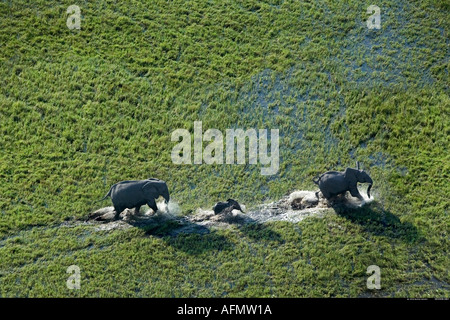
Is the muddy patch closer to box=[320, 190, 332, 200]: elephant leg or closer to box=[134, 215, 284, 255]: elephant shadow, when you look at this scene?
box=[134, 215, 284, 255]: elephant shadow

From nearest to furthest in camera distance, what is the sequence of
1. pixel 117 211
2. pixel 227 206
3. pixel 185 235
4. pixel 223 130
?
1. pixel 185 235
2. pixel 117 211
3. pixel 227 206
4. pixel 223 130

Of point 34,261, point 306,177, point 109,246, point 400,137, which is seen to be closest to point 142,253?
point 109,246

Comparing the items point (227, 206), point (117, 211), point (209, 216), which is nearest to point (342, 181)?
point (227, 206)

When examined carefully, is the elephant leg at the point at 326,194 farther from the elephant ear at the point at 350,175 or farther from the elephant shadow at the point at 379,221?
the elephant ear at the point at 350,175

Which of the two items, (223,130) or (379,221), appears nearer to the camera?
(379,221)

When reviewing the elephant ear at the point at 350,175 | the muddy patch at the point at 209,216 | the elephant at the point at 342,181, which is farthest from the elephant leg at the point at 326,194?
the elephant ear at the point at 350,175

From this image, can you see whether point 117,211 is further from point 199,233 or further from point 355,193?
point 355,193

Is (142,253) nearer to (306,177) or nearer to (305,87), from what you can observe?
(306,177)
